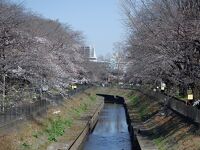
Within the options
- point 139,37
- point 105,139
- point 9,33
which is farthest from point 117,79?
point 9,33

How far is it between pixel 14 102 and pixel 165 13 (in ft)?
28.2

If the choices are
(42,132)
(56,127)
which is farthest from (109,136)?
(42,132)

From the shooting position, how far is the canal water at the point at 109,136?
3175 cm

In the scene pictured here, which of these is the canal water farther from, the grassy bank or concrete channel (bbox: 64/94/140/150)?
the grassy bank

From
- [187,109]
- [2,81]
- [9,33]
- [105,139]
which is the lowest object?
[105,139]

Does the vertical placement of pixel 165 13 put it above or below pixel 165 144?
above

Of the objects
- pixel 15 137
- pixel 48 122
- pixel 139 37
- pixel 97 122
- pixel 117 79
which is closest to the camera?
pixel 15 137

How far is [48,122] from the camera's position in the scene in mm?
29297

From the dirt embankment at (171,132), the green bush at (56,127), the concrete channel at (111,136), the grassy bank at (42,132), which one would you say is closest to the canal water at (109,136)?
the concrete channel at (111,136)

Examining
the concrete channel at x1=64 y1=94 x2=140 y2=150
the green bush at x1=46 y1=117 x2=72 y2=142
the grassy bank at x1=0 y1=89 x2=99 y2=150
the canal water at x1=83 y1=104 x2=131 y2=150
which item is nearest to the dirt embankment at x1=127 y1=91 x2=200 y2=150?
the concrete channel at x1=64 y1=94 x2=140 y2=150

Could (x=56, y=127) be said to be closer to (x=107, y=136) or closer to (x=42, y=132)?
A: (x=42, y=132)

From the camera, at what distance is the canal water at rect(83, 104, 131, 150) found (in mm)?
31750

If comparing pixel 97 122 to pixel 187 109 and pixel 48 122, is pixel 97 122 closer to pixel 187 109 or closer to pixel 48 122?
pixel 48 122

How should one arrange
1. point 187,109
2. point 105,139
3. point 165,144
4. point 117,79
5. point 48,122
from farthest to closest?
point 117,79 → point 105,139 → point 48,122 → point 187,109 → point 165,144
